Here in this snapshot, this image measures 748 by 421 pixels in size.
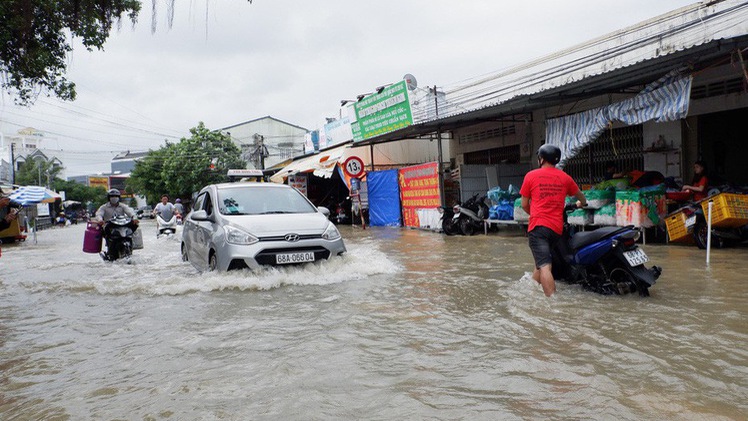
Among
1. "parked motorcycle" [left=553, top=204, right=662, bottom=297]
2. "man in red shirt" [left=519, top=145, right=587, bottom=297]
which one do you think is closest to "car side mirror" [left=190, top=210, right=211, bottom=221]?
"man in red shirt" [left=519, top=145, right=587, bottom=297]

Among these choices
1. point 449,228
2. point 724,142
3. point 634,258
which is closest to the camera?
point 634,258

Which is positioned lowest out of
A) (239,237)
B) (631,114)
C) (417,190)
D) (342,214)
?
(342,214)

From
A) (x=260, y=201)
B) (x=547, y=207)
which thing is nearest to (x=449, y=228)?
(x=260, y=201)

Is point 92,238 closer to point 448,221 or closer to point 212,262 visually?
point 212,262

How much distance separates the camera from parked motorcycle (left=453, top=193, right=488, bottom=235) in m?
14.0

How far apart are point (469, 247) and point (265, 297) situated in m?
6.12

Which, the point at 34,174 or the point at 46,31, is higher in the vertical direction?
the point at 34,174

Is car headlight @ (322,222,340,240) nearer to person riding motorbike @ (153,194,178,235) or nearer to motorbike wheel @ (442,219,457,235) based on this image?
motorbike wheel @ (442,219,457,235)

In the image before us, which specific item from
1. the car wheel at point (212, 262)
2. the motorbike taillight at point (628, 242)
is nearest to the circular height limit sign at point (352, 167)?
the car wheel at point (212, 262)

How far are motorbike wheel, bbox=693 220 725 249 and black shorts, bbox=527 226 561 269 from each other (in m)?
4.86

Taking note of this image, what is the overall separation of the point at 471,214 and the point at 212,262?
27.0 feet

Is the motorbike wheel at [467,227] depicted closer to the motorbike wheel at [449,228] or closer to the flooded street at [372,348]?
the motorbike wheel at [449,228]

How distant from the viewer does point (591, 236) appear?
5.50 m

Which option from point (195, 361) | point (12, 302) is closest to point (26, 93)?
point (12, 302)
